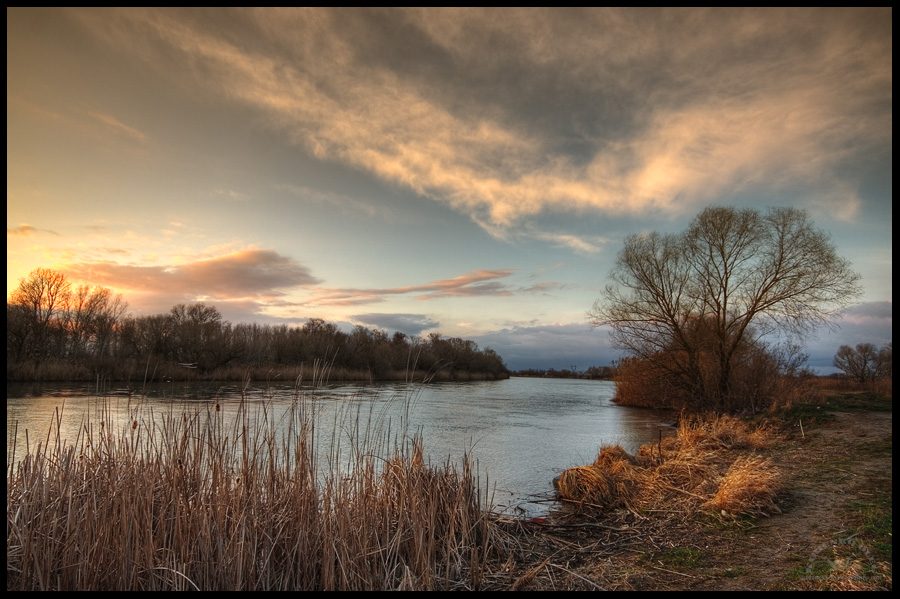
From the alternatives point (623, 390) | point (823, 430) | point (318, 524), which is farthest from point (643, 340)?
point (318, 524)

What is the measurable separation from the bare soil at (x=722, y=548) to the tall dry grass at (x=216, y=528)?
2.54 ft

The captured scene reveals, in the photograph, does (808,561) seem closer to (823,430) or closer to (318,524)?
(318,524)

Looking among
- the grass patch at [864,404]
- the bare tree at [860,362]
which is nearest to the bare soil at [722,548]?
the grass patch at [864,404]

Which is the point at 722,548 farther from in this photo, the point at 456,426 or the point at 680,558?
the point at 456,426

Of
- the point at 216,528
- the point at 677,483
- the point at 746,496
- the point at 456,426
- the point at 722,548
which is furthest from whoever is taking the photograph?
the point at 456,426

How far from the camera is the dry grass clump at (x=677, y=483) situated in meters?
6.19

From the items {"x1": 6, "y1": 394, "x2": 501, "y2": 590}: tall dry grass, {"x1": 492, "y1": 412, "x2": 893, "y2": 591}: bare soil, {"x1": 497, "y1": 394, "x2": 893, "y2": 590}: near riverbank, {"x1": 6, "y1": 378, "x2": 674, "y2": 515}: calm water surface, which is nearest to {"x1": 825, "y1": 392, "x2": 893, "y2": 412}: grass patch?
{"x1": 6, "y1": 378, "x2": 674, "y2": 515}: calm water surface

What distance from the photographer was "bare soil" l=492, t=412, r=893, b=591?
13.5ft

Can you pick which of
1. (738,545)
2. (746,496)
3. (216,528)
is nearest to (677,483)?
(746,496)

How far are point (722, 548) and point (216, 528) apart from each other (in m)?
4.92

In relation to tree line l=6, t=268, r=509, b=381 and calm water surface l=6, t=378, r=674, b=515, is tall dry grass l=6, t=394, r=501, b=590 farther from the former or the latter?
tree line l=6, t=268, r=509, b=381

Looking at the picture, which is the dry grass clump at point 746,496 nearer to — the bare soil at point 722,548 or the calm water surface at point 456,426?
the bare soil at point 722,548

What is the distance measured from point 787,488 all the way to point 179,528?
25.4 feet

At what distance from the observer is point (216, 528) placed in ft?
13.9
